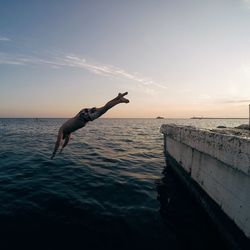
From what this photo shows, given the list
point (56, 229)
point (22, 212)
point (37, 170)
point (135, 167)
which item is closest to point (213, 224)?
point (56, 229)

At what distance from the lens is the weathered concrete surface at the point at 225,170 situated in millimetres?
4852

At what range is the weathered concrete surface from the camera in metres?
4.85

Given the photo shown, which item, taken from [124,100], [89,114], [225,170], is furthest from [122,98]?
[225,170]

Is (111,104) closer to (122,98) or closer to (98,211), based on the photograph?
(122,98)

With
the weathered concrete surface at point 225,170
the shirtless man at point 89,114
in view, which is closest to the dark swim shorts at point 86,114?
the shirtless man at point 89,114

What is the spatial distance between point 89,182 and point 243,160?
7.63 meters

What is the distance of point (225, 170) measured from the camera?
233 inches

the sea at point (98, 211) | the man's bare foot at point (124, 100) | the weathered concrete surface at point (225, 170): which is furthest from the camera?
the man's bare foot at point (124, 100)

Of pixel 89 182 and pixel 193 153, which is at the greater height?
pixel 193 153

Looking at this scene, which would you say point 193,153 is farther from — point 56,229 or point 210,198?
point 56,229

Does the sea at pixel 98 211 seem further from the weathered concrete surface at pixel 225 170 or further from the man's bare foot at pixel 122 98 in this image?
the man's bare foot at pixel 122 98

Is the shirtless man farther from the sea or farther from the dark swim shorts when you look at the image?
the sea

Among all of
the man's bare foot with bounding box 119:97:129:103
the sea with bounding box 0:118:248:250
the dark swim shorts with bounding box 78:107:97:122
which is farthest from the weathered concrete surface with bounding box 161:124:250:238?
the dark swim shorts with bounding box 78:107:97:122

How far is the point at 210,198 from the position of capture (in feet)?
22.6
